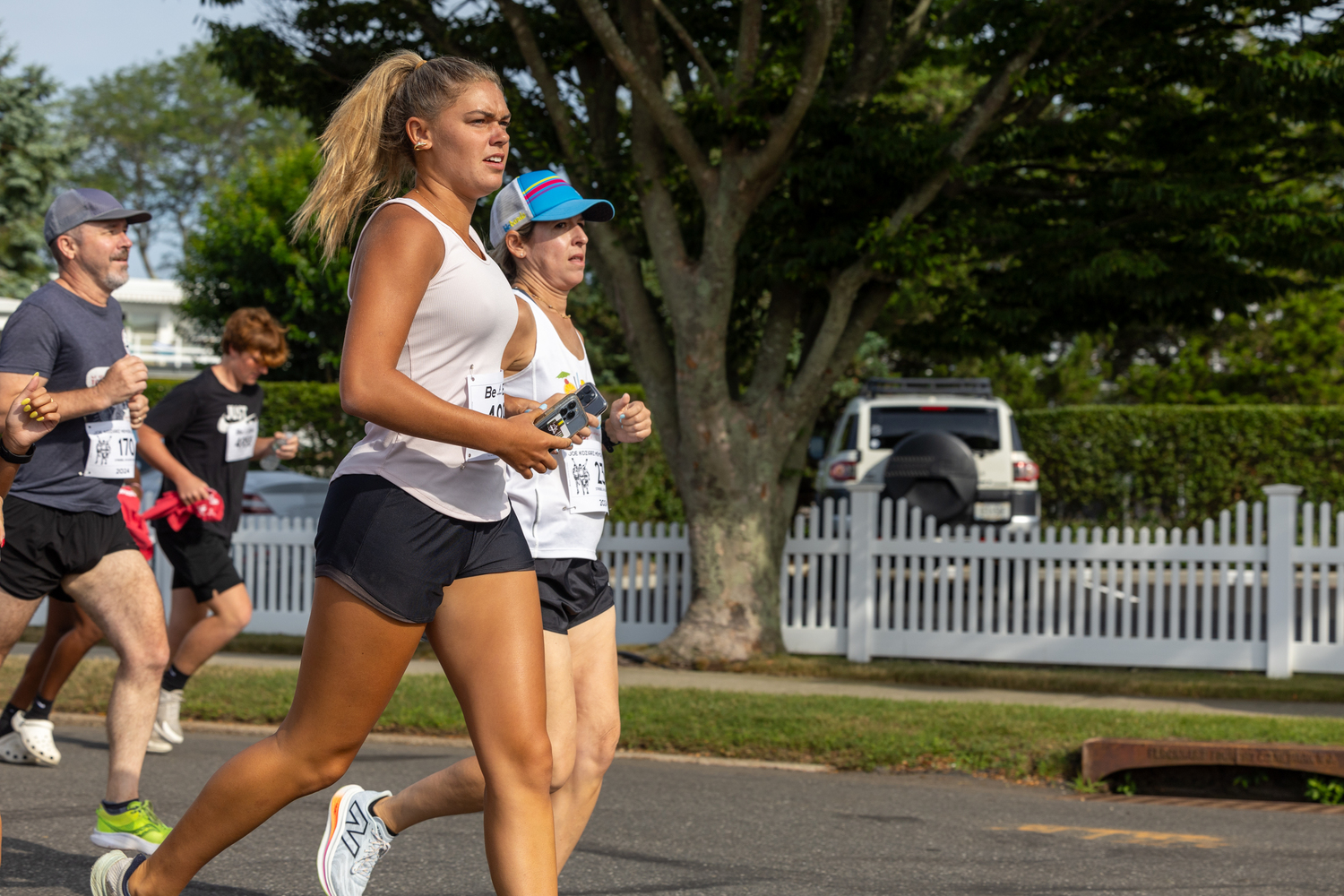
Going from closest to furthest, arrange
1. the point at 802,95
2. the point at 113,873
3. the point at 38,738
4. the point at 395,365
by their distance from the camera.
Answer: the point at 395,365 < the point at 113,873 < the point at 38,738 < the point at 802,95

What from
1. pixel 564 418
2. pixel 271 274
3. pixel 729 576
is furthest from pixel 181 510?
pixel 271 274

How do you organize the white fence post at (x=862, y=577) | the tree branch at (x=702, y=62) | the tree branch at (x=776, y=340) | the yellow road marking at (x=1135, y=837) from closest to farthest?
the yellow road marking at (x=1135, y=837) → the tree branch at (x=702, y=62) → the tree branch at (x=776, y=340) → the white fence post at (x=862, y=577)

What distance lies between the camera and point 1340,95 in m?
9.19

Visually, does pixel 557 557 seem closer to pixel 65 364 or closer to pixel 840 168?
pixel 65 364

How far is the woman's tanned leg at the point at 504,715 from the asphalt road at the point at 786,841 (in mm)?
1326

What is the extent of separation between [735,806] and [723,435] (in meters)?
4.39

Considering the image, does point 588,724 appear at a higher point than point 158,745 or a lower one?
higher

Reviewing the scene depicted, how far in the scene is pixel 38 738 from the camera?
5.78 meters

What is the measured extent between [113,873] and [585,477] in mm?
1460

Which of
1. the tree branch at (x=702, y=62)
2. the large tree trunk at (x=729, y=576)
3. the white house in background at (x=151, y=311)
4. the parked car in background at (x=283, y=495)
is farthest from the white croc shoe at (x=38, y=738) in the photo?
the white house in background at (x=151, y=311)

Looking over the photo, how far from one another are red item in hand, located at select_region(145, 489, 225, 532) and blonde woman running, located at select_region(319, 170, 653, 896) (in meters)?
3.09

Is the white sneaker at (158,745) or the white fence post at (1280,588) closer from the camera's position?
the white sneaker at (158,745)

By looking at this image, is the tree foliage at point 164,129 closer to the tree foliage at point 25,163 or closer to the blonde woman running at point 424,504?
the tree foliage at point 25,163

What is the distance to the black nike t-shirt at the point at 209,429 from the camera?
20.5 feet
